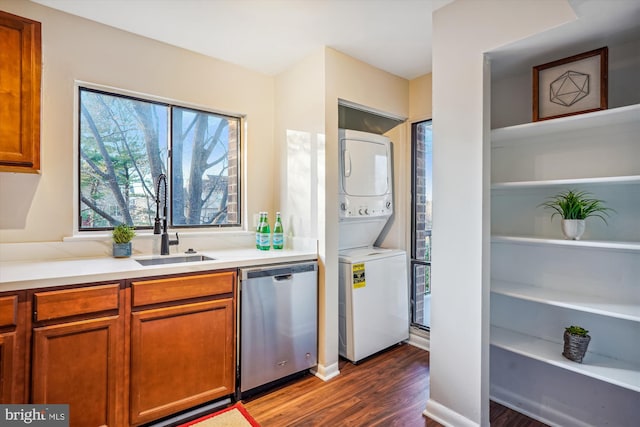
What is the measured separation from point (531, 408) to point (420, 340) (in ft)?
3.49

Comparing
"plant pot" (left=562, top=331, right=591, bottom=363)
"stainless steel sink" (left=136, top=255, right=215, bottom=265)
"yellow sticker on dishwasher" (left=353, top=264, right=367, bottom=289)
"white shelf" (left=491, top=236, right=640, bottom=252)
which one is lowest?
"plant pot" (left=562, top=331, right=591, bottom=363)

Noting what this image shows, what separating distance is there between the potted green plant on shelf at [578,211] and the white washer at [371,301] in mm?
1351

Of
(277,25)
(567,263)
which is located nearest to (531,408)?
(567,263)

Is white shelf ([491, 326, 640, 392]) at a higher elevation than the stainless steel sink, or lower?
lower

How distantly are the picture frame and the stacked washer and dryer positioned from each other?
133 cm

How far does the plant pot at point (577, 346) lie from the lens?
1.63 metres

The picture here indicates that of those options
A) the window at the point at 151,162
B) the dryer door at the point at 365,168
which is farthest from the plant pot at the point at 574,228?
the window at the point at 151,162

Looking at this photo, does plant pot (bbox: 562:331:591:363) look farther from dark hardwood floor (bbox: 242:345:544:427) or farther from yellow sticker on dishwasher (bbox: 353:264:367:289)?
yellow sticker on dishwasher (bbox: 353:264:367:289)

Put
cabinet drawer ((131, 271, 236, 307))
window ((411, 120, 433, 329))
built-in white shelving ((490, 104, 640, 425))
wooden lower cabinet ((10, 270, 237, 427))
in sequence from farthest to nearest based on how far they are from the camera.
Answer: window ((411, 120, 433, 329)) → cabinet drawer ((131, 271, 236, 307)) → built-in white shelving ((490, 104, 640, 425)) → wooden lower cabinet ((10, 270, 237, 427))

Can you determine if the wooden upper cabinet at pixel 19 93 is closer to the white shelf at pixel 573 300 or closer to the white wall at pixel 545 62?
the white wall at pixel 545 62

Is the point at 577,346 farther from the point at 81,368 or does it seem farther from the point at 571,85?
the point at 81,368

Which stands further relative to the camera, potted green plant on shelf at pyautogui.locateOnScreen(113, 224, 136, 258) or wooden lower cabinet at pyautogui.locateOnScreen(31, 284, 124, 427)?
potted green plant on shelf at pyautogui.locateOnScreen(113, 224, 136, 258)

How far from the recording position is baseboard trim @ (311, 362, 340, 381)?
2.40 m

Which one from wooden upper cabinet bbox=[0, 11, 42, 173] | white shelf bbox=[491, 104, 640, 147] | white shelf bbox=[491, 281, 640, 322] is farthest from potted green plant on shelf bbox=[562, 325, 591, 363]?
wooden upper cabinet bbox=[0, 11, 42, 173]
